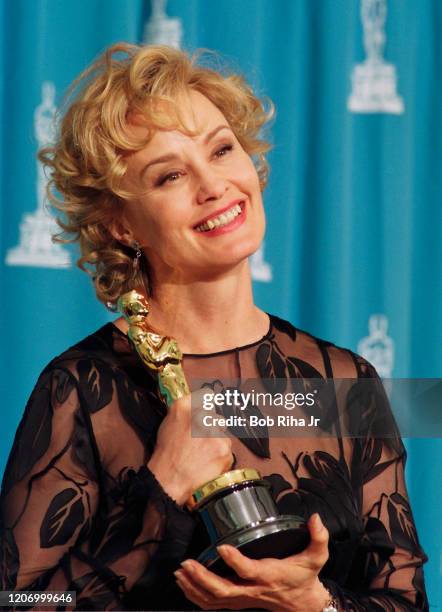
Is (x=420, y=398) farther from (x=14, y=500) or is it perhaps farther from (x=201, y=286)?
(x=14, y=500)

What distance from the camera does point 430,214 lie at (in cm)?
197

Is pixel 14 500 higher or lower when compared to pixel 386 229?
lower

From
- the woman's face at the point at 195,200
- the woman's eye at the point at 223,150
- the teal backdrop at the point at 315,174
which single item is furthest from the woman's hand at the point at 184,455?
the teal backdrop at the point at 315,174

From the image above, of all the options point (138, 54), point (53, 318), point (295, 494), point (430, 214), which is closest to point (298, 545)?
point (295, 494)

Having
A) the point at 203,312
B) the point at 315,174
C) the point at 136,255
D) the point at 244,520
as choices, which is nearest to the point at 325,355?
the point at 203,312

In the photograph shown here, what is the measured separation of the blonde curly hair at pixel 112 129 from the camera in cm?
129

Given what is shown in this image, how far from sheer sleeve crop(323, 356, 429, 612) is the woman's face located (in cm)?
32

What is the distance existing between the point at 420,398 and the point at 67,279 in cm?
69

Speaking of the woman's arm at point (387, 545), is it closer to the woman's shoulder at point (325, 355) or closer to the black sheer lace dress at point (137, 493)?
the black sheer lace dress at point (137, 493)

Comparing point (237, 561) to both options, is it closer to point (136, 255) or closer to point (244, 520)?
point (244, 520)

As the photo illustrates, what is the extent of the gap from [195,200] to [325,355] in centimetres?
31

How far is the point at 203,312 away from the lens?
52.3 inches

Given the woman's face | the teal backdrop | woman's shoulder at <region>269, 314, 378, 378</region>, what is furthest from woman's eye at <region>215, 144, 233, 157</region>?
the teal backdrop

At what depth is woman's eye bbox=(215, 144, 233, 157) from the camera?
Answer: 1.32 meters
